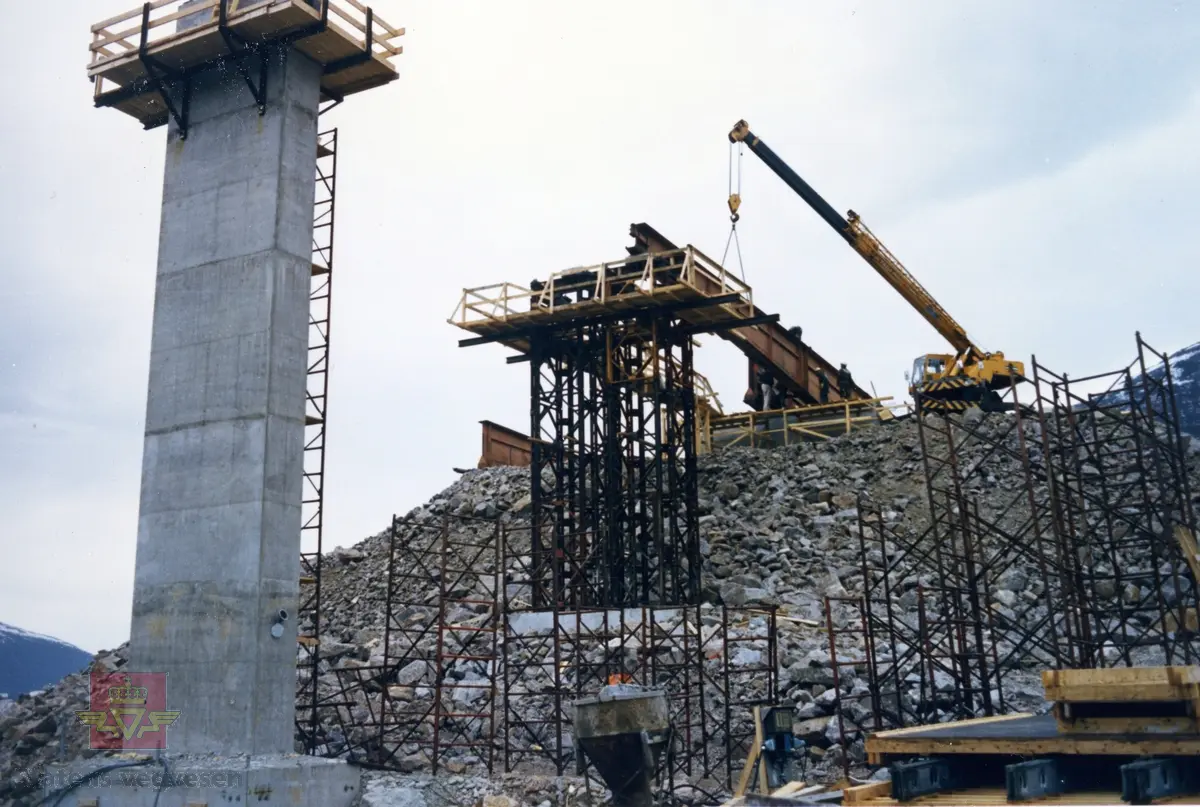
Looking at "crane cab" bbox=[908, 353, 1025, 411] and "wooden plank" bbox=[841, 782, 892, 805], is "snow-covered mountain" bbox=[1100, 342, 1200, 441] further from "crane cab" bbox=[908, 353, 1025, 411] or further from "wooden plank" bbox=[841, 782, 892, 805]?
"wooden plank" bbox=[841, 782, 892, 805]

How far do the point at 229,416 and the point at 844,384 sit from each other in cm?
2464

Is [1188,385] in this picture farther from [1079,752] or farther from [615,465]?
[1079,752]

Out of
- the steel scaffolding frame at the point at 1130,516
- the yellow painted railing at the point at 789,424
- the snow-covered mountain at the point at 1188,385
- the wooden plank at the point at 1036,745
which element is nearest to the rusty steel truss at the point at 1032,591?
the steel scaffolding frame at the point at 1130,516

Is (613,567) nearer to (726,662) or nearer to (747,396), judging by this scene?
(726,662)

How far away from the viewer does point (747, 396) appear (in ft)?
138

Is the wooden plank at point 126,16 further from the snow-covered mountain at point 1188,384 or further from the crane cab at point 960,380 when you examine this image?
the snow-covered mountain at point 1188,384

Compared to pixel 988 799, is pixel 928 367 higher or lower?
higher

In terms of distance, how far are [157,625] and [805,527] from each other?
58.0 ft

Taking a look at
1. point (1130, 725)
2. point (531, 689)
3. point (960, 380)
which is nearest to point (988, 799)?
point (1130, 725)

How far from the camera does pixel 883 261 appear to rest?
1585 inches

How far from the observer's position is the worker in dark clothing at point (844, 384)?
4297 cm

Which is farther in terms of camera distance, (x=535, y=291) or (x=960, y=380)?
(x=960, y=380)

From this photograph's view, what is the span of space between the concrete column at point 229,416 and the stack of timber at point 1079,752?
11.7 meters

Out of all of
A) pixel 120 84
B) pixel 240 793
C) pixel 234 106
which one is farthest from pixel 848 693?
pixel 120 84
